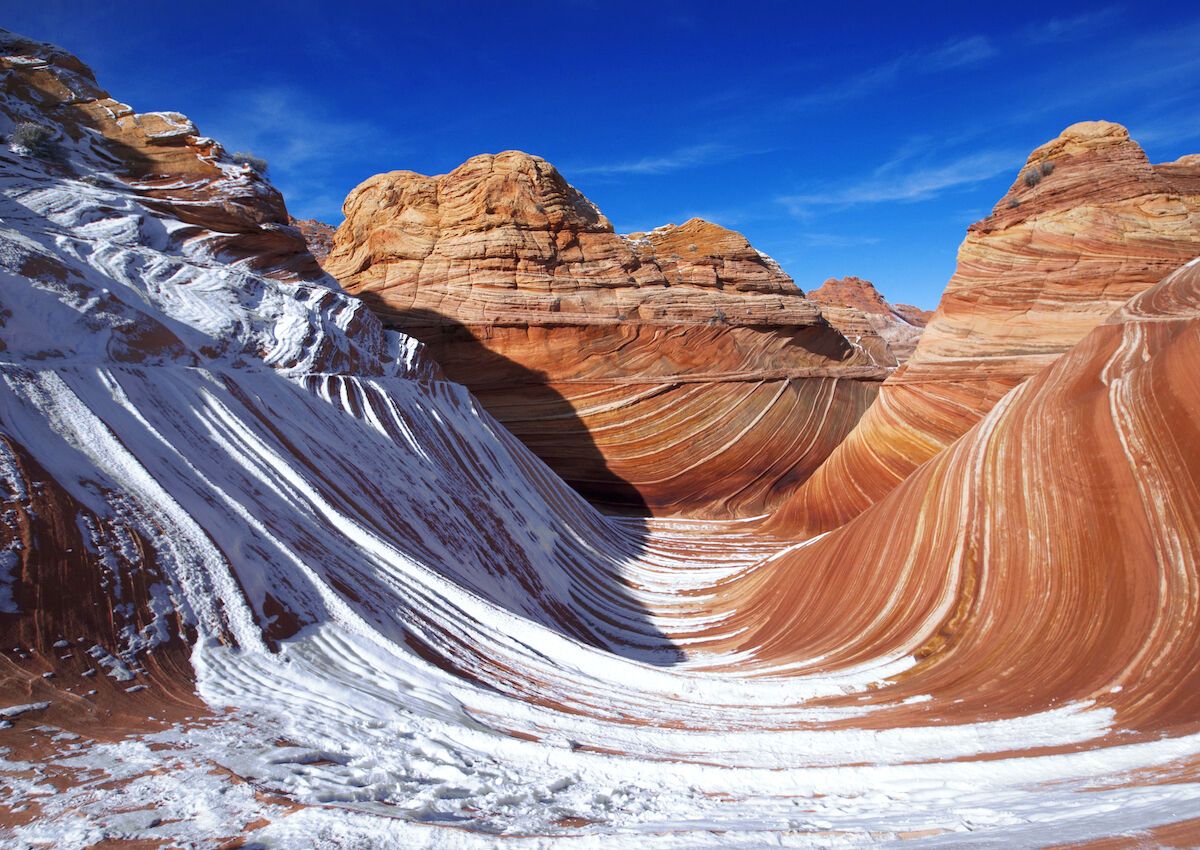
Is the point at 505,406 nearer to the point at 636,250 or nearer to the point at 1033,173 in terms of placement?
the point at 636,250

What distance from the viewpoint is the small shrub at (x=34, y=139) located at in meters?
7.07

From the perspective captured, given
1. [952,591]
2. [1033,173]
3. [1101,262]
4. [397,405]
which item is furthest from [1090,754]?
[1033,173]

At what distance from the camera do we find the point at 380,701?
91.2 inches

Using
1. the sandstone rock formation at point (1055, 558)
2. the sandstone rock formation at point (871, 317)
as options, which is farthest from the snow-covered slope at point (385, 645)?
the sandstone rock formation at point (871, 317)

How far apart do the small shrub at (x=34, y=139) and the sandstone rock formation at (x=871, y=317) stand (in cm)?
1372

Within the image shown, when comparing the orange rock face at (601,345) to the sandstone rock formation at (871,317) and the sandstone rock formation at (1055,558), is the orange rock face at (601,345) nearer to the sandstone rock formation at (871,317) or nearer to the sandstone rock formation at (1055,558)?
the sandstone rock formation at (871,317)

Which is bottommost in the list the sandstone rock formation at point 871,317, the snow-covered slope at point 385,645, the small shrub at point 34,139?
the snow-covered slope at point 385,645

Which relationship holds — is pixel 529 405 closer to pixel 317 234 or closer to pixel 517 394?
pixel 517 394

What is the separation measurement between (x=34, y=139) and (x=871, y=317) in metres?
29.7

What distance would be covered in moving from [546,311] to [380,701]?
9362 millimetres

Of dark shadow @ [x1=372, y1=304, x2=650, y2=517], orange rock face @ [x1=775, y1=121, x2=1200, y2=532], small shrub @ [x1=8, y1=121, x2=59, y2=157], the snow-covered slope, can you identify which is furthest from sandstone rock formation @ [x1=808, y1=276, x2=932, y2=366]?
small shrub @ [x1=8, y1=121, x2=59, y2=157]

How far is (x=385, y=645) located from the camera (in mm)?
2826

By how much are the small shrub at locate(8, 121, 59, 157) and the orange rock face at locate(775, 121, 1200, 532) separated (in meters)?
9.31

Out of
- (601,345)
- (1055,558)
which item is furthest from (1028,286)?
(1055,558)
